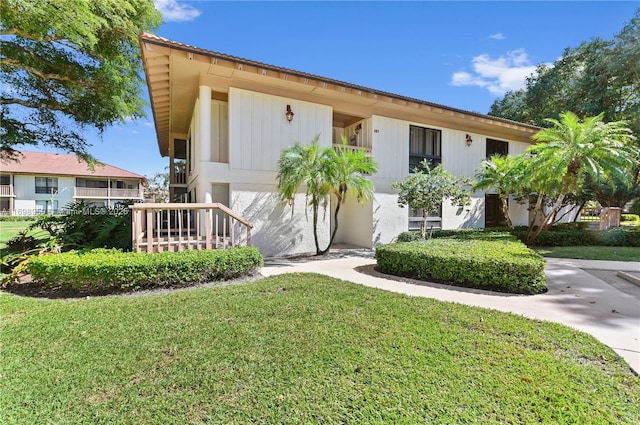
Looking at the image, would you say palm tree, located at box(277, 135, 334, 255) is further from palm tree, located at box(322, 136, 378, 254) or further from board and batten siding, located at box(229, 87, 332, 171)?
board and batten siding, located at box(229, 87, 332, 171)

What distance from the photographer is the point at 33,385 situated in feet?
8.62

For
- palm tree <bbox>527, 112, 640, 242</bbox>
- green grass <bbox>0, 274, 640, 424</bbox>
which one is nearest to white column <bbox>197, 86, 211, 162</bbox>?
green grass <bbox>0, 274, 640, 424</bbox>

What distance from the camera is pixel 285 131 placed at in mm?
9617

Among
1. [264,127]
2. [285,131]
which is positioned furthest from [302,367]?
[285,131]

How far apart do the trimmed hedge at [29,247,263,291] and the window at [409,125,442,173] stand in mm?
9133

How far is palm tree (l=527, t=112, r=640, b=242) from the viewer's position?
8.52 meters

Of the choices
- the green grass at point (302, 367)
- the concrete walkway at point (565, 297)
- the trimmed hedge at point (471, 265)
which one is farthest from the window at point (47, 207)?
the trimmed hedge at point (471, 265)

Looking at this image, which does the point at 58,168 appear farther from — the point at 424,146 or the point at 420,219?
the point at 420,219

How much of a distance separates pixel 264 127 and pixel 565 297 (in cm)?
838

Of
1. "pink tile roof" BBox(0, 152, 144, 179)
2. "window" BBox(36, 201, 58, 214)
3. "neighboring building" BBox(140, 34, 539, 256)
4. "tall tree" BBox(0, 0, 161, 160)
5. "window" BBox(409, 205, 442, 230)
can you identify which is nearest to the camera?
"neighboring building" BBox(140, 34, 539, 256)

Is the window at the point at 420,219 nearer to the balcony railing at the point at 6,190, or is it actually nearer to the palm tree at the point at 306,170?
the palm tree at the point at 306,170

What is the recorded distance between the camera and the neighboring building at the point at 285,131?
8508mm

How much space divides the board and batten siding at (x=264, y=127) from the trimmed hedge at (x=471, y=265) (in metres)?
4.66

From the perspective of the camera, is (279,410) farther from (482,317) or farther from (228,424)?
(482,317)
